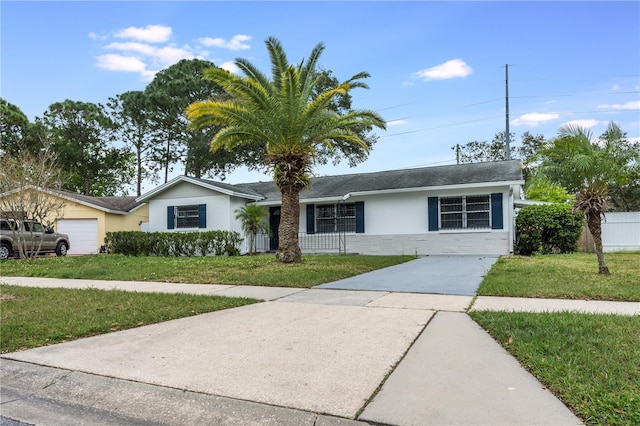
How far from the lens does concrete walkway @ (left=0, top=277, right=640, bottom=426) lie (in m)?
2.93

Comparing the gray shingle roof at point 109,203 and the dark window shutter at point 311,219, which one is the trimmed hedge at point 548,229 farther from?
the gray shingle roof at point 109,203

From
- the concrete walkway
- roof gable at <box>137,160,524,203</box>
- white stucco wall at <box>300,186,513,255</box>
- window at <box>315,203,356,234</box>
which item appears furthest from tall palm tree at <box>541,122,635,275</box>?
window at <box>315,203,356,234</box>

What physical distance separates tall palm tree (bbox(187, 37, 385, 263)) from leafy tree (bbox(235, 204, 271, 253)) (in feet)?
16.3

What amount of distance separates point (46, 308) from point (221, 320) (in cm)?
320

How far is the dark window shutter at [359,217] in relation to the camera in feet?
60.1

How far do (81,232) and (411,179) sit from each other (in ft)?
60.4

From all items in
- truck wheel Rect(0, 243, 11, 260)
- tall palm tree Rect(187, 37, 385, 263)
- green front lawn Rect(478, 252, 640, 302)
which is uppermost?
tall palm tree Rect(187, 37, 385, 263)

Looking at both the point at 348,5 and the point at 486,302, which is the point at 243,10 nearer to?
the point at 348,5

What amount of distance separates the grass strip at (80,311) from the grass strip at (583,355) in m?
4.32

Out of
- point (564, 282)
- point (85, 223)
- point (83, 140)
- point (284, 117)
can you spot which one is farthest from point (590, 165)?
point (83, 140)

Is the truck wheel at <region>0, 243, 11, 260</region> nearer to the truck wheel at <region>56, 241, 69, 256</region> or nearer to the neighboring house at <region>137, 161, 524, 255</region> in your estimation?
the truck wheel at <region>56, 241, 69, 256</region>

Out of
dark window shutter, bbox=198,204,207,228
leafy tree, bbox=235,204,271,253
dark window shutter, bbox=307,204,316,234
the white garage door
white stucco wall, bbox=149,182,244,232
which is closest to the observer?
leafy tree, bbox=235,204,271,253

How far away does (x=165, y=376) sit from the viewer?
369 centimetres

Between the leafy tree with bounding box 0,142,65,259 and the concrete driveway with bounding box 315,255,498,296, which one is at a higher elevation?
the leafy tree with bounding box 0,142,65,259
